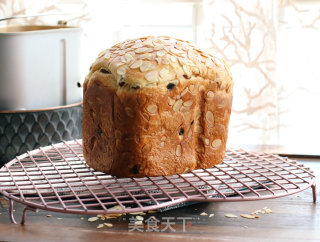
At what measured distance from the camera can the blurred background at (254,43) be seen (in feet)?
6.37

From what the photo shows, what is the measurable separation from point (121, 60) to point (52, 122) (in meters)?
0.50

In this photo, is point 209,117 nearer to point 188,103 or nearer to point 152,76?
point 188,103

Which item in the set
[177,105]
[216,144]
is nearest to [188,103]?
[177,105]

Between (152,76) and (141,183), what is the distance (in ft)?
0.85

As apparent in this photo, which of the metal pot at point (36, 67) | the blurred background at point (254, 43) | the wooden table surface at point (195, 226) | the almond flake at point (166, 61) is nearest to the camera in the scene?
the wooden table surface at point (195, 226)

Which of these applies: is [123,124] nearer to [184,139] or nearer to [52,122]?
[184,139]

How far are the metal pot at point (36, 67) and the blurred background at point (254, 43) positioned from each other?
0.37m

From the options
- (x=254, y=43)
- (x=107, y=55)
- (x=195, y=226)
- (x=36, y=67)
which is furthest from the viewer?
(x=254, y=43)

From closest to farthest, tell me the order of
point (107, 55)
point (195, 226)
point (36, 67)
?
point (195, 226), point (107, 55), point (36, 67)

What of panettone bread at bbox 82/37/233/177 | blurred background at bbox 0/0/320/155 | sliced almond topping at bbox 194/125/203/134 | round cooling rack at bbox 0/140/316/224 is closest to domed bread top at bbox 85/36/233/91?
panettone bread at bbox 82/37/233/177

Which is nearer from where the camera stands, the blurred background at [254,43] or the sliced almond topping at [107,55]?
the sliced almond topping at [107,55]

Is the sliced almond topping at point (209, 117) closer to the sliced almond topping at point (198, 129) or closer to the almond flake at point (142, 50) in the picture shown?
the sliced almond topping at point (198, 129)

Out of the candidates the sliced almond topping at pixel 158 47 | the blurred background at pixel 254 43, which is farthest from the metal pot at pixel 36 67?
the sliced almond topping at pixel 158 47

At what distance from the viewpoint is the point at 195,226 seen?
1.05 metres
